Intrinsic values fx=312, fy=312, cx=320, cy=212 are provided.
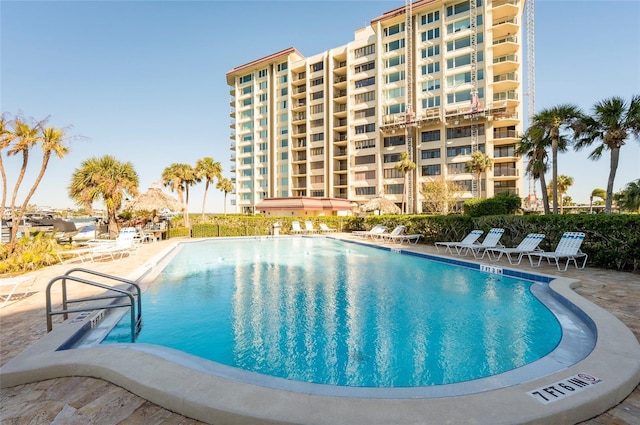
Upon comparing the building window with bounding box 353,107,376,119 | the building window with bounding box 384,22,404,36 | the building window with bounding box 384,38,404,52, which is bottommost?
the building window with bounding box 353,107,376,119

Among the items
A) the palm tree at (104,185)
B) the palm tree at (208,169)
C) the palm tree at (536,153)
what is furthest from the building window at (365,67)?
the palm tree at (104,185)

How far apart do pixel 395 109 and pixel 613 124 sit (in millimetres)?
31093

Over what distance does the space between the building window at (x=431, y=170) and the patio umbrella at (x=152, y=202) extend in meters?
31.9

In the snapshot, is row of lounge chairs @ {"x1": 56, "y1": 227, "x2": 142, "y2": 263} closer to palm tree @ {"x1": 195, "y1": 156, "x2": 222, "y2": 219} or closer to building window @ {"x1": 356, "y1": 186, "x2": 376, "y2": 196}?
palm tree @ {"x1": 195, "y1": 156, "x2": 222, "y2": 219}

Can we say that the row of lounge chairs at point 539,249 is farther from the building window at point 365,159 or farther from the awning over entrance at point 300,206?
the building window at point 365,159

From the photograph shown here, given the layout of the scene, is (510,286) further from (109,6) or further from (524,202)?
(524,202)

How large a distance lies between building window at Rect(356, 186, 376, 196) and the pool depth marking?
4324cm

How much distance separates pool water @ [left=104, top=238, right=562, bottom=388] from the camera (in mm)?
4355

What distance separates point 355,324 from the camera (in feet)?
19.7

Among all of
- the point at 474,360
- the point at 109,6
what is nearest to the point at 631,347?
the point at 474,360

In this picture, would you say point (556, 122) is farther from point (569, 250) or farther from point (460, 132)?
point (460, 132)

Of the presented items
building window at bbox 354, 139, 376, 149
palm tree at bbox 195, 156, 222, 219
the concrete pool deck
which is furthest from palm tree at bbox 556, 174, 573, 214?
the concrete pool deck

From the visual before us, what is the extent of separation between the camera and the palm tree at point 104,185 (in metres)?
22.4

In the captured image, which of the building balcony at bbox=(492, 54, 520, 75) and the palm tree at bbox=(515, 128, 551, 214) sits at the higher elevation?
the building balcony at bbox=(492, 54, 520, 75)
